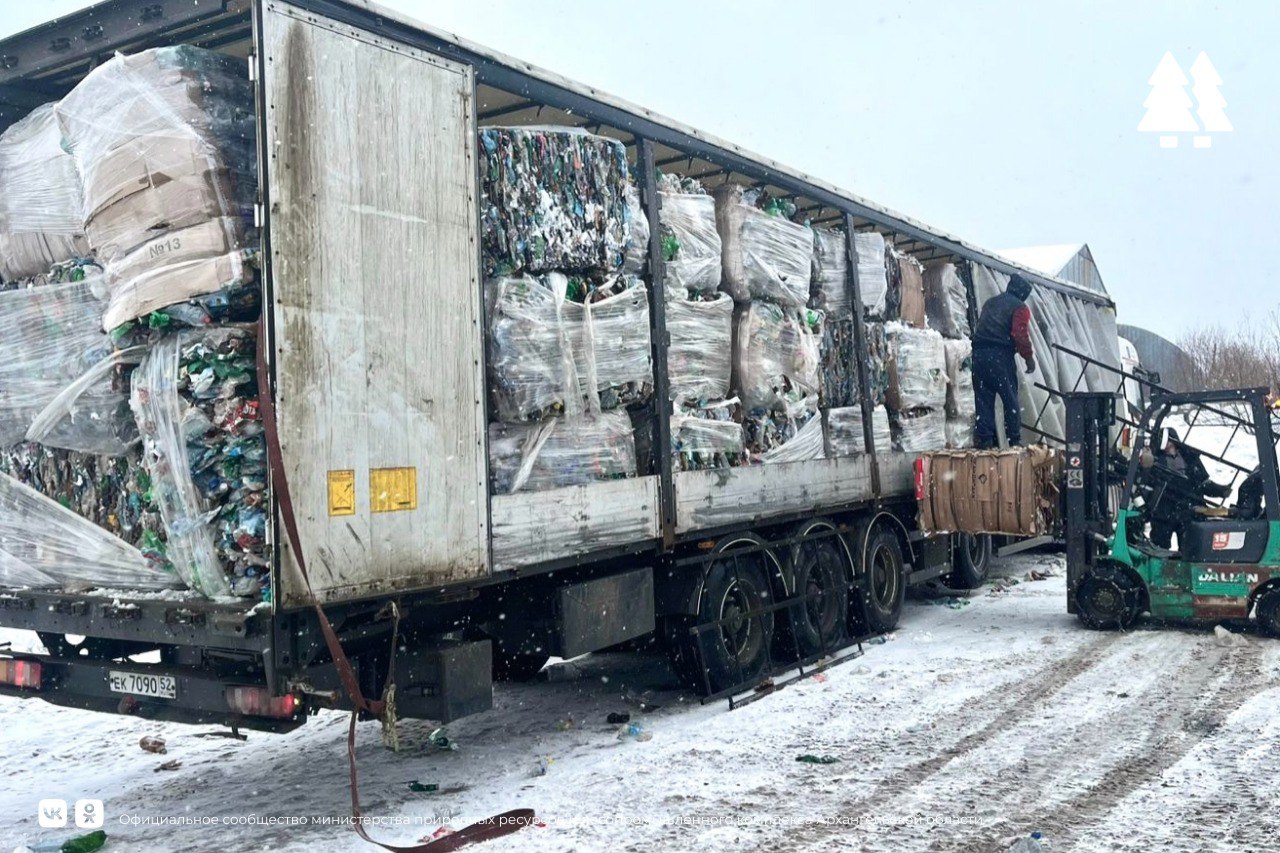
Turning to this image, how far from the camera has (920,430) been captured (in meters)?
10.1

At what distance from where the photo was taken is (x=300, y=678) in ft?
14.5

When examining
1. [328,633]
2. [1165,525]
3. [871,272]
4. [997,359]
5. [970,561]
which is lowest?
→ [970,561]

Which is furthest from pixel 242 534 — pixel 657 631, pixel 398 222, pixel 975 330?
pixel 975 330

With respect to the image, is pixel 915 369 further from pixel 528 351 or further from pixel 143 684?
pixel 143 684

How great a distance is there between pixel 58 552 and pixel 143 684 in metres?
0.75

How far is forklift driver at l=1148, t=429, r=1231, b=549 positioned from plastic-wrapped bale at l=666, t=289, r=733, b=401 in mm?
4123

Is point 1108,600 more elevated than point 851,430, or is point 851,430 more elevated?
point 851,430

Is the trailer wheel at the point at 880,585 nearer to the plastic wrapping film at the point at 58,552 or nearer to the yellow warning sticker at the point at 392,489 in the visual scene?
the yellow warning sticker at the point at 392,489

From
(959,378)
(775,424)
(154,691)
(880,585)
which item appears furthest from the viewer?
(959,378)

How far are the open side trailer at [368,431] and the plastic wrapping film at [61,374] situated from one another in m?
0.72

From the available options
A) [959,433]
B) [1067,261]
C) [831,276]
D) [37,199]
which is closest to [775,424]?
[831,276]

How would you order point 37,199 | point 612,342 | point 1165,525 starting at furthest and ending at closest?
1. point 1165,525
2. point 612,342
3. point 37,199

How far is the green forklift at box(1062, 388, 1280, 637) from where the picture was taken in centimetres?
846

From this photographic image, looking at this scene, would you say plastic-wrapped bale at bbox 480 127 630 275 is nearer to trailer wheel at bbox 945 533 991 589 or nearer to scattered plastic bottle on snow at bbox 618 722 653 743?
scattered plastic bottle on snow at bbox 618 722 653 743
